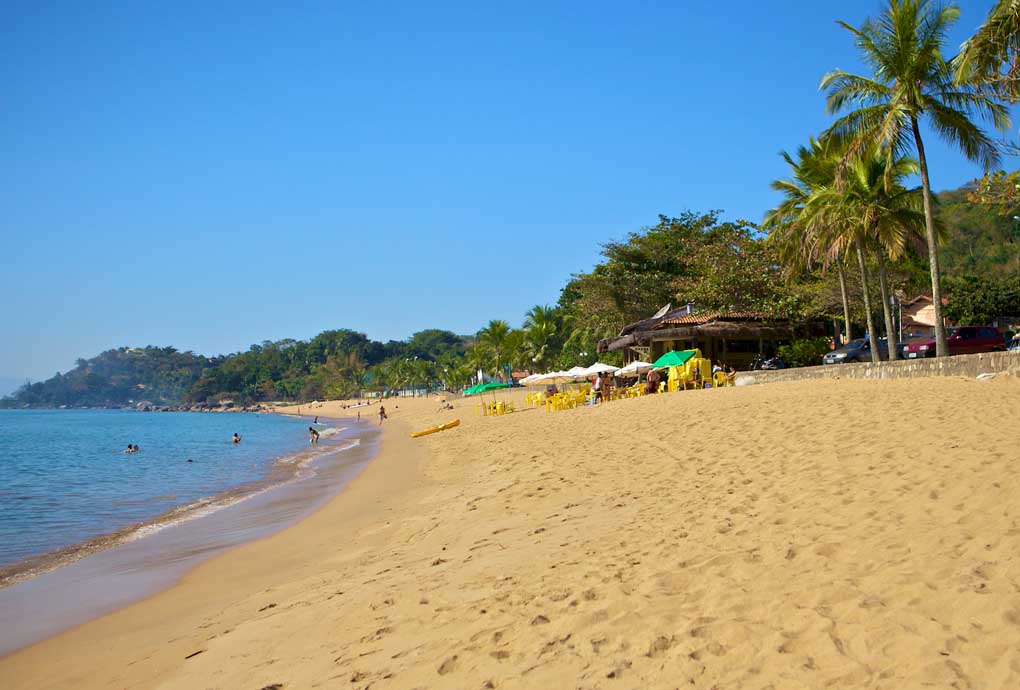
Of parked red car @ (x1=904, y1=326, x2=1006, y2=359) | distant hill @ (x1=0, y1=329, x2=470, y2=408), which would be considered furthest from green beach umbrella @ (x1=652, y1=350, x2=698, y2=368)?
distant hill @ (x1=0, y1=329, x2=470, y2=408)

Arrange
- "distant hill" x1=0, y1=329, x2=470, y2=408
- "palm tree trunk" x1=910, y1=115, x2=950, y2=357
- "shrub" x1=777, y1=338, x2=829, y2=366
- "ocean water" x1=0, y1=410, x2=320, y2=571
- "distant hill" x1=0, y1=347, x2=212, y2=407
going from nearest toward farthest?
"ocean water" x1=0, y1=410, x2=320, y2=571 < "palm tree trunk" x1=910, y1=115, x2=950, y2=357 < "shrub" x1=777, y1=338, x2=829, y2=366 < "distant hill" x1=0, y1=329, x2=470, y2=408 < "distant hill" x1=0, y1=347, x2=212, y2=407

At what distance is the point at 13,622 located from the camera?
22.2 feet

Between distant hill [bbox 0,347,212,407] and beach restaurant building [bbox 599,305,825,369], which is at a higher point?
distant hill [bbox 0,347,212,407]

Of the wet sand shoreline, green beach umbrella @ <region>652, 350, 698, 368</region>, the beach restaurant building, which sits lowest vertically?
the wet sand shoreline

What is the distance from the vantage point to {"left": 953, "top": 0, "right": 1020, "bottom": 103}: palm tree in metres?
10.1

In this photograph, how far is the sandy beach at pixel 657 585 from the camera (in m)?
3.30

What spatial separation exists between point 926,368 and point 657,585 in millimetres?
12408

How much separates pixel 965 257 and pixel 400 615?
6685 cm

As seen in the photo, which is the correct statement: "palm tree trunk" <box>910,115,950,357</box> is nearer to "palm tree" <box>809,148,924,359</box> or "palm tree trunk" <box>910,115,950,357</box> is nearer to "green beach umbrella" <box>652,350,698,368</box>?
"palm tree" <box>809,148,924,359</box>

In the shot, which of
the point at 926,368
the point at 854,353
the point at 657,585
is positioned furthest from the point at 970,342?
the point at 657,585

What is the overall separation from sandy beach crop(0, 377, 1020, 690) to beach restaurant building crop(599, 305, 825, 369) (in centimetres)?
1763

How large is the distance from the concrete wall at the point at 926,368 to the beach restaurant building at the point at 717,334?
8.81 metres

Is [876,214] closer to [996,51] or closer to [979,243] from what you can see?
[996,51]

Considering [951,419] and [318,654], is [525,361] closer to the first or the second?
[951,419]
